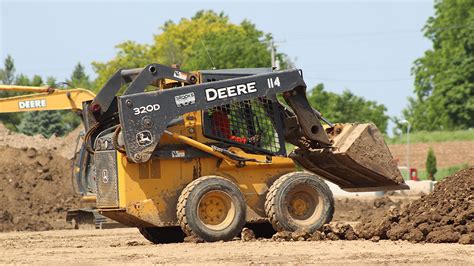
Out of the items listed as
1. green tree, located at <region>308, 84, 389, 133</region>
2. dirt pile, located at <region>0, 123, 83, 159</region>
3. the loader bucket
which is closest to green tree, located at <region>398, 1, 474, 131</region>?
green tree, located at <region>308, 84, 389, 133</region>

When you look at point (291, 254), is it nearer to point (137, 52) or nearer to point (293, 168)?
point (293, 168)

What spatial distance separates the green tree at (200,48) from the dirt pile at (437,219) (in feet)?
205

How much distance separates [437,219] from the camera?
16594mm

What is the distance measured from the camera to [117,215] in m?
17.6

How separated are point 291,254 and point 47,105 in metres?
10.8

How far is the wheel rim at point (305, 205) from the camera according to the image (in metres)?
17.8

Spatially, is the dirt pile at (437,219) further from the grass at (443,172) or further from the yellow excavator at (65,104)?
the grass at (443,172)

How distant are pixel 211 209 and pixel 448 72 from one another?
6738 centimetres

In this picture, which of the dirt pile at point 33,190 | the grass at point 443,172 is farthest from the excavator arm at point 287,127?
the grass at point 443,172

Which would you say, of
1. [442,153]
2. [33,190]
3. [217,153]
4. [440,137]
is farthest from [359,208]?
[440,137]

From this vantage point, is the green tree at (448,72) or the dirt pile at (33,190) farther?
the green tree at (448,72)

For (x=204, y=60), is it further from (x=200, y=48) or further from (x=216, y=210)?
(x=216, y=210)

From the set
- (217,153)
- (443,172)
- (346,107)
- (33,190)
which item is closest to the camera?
(217,153)

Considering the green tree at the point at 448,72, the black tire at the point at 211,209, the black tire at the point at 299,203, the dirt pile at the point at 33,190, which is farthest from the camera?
the green tree at the point at 448,72
